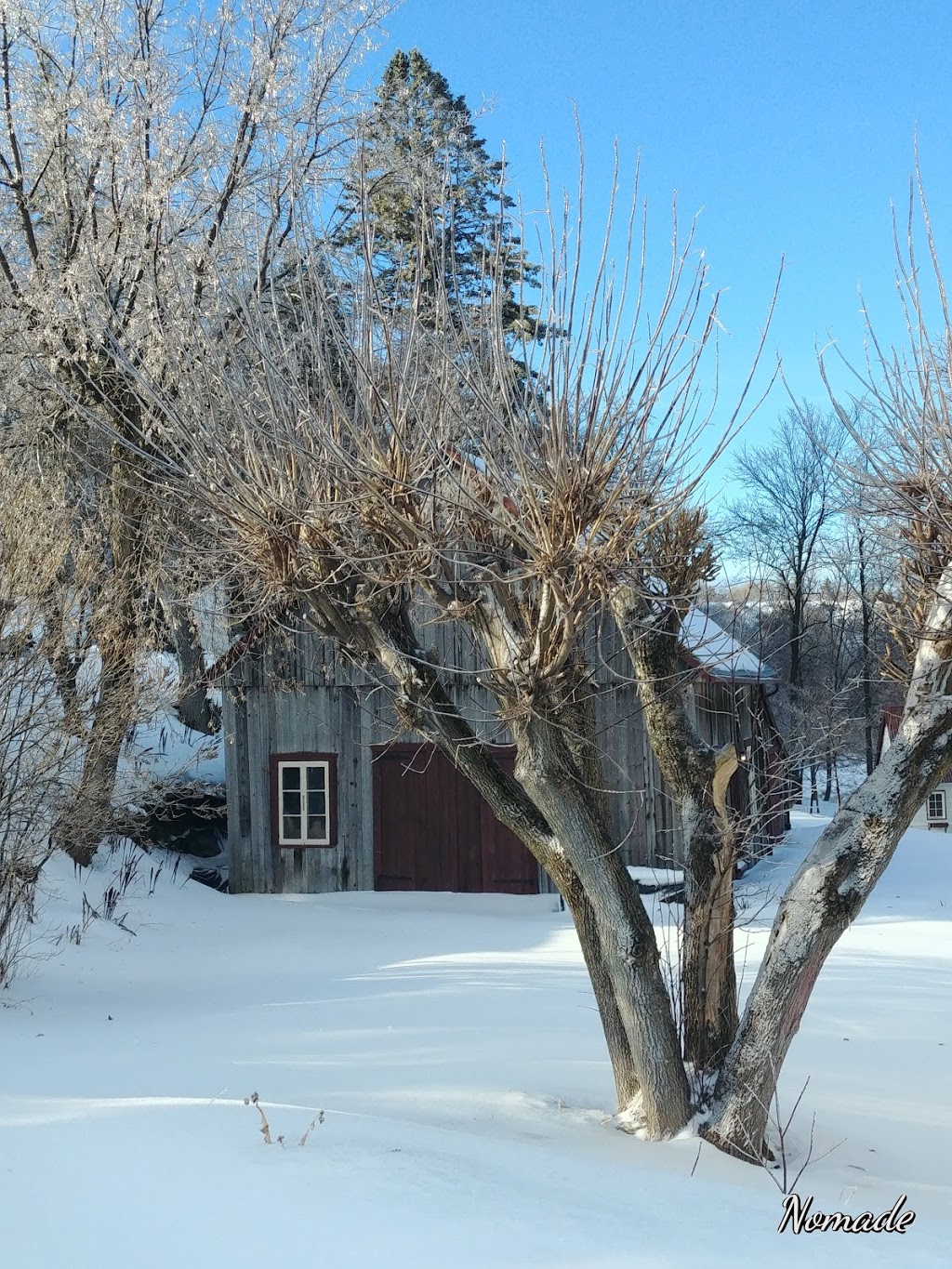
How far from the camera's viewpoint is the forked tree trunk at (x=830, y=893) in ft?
17.9

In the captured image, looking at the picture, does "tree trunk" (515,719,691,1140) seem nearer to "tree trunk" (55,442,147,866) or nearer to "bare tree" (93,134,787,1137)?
"bare tree" (93,134,787,1137)

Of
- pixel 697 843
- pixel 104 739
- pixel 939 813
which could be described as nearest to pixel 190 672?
pixel 104 739

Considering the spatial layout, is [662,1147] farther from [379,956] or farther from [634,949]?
[379,956]

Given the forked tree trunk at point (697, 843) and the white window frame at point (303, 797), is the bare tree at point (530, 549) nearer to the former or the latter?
the forked tree trunk at point (697, 843)

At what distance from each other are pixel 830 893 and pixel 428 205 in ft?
25.4

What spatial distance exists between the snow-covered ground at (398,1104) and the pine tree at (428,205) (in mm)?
3609

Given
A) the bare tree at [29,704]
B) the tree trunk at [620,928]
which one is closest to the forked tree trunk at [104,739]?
the bare tree at [29,704]

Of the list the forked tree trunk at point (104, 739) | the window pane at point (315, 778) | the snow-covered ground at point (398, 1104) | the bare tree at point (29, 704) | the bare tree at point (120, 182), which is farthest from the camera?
the window pane at point (315, 778)

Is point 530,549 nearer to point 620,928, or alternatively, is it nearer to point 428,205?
point 620,928

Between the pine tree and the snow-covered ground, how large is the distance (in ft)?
11.8

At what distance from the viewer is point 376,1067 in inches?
274

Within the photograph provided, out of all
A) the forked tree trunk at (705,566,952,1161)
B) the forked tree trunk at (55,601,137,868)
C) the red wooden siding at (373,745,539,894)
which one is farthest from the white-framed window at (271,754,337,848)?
the forked tree trunk at (705,566,952,1161)

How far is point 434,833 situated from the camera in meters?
15.0

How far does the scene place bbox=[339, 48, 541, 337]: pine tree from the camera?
548cm
